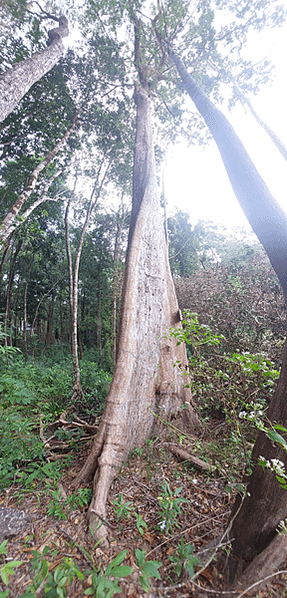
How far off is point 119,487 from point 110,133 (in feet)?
28.1

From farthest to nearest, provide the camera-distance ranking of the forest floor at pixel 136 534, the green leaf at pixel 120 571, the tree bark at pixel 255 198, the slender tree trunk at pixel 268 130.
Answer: the slender tree trunk at pixel 268 130
the tree bark at pixel 255 198
the forest floor at pixel 136 534
the green leaf at pixel 120 571

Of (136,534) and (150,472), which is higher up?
(150,472)

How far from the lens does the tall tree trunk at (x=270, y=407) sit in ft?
4.42

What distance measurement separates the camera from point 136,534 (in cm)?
166

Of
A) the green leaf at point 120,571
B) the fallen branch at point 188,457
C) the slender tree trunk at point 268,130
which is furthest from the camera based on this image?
the slender tree trunk at point 268,130

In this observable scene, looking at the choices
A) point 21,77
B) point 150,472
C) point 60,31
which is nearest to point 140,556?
point 150,472

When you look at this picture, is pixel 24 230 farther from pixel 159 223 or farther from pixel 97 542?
pixel 97 542

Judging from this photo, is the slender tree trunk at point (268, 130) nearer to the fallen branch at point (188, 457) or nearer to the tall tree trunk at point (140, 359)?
the tall tree trunk at point (140, 359)

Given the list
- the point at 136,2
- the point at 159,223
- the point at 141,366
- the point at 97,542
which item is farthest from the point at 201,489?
the point at 136,2

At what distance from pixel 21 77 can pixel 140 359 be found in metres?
4.17

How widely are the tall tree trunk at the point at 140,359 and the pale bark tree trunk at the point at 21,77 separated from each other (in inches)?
79.8

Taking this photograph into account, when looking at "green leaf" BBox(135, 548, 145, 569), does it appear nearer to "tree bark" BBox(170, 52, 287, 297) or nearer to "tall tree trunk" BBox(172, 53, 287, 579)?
"tall tree trunk" BBox(172, 53, 287, 579)

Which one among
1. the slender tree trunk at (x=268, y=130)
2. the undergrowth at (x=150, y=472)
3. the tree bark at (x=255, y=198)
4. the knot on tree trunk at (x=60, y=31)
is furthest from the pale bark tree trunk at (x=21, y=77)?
the slender tree trunk at (x=268, y=130)

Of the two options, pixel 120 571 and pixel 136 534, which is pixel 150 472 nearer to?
pixel 136 534
